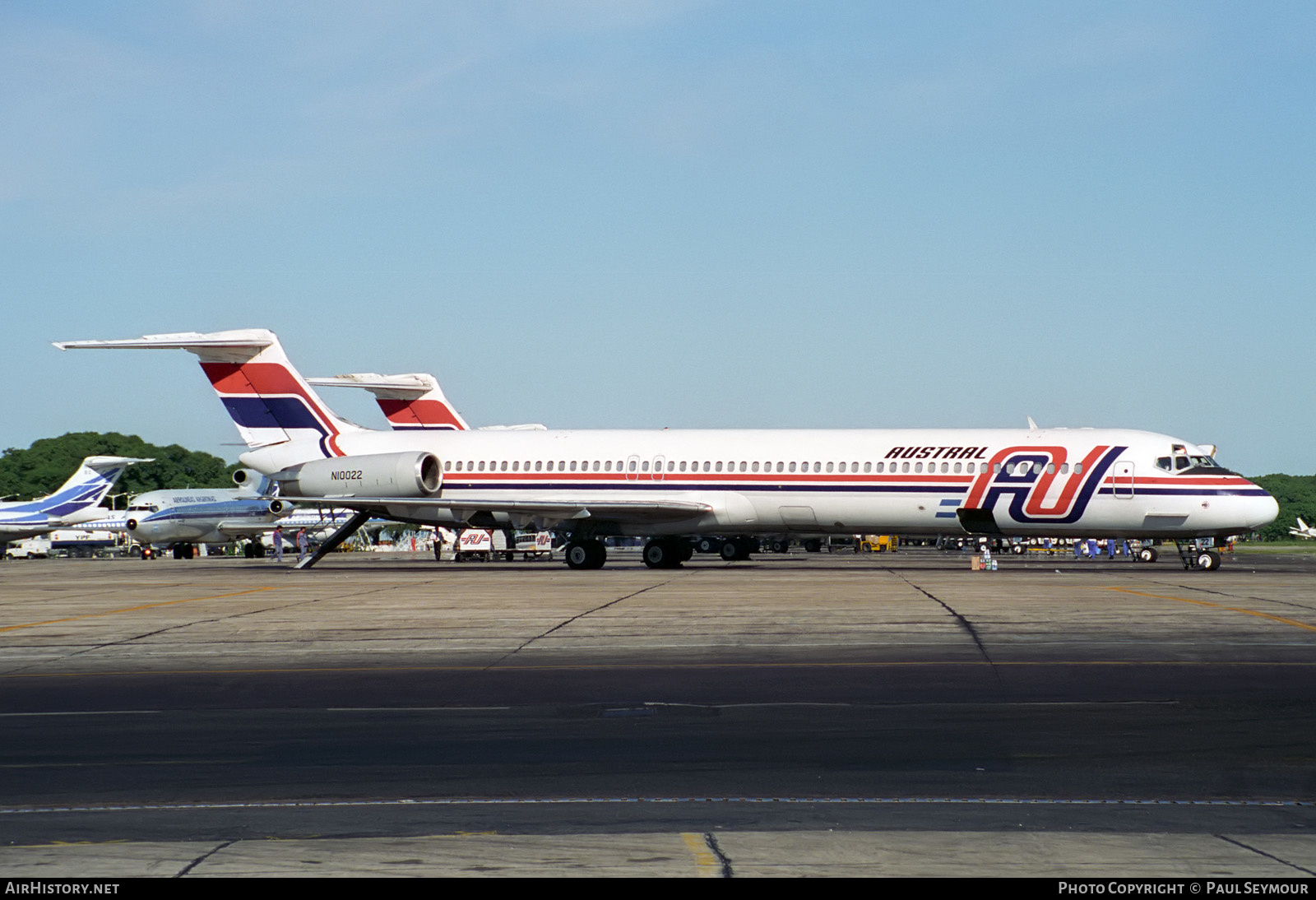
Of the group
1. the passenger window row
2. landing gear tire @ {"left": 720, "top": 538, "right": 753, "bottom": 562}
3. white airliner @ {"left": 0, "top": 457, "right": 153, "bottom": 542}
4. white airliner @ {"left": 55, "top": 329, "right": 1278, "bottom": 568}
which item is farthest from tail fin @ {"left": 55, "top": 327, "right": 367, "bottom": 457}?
white airliner @ {"left": 0, "top": 457, "right": 153, "bottom": 542}

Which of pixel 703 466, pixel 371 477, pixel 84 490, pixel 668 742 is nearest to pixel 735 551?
pixel 703 466

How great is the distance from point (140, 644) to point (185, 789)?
1007 centimetres

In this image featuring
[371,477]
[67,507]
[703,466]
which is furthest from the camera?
[67,507]

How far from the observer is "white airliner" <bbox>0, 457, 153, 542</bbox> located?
251 ft

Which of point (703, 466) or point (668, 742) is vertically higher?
point (668, 742)

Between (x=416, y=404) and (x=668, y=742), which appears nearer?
(x=668, y=742)

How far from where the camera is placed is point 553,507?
1501 inches

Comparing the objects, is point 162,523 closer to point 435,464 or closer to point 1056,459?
point 435,464

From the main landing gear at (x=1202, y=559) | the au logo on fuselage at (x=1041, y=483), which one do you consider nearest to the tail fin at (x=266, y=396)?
the au logo on fuselage at (x=1041, y=483)

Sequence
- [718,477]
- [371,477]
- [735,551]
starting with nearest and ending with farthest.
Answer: [718,477], [371,477], [735,551]

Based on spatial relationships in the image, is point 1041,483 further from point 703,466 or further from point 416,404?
point 416,404

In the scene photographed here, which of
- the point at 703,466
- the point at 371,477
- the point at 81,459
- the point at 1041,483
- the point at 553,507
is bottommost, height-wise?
the point at 81,459

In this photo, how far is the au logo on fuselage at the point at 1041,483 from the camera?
33.8m

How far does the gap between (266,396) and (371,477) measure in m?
5.61
